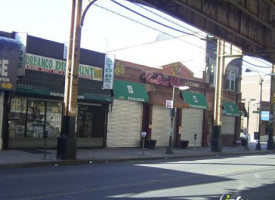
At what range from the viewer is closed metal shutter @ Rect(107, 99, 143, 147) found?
2441 centimetres

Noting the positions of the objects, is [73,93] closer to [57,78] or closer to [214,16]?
[57,78]

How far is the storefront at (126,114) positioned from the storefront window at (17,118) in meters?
5.74

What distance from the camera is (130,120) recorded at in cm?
2562

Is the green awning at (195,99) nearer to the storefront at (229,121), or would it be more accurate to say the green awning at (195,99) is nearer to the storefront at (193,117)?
the storefront at (193,117)

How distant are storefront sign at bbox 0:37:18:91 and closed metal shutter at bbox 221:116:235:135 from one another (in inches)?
896

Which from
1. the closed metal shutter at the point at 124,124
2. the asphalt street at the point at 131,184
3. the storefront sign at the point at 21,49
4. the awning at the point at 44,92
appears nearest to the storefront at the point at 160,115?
the closed metal shutter at the point at 124,124

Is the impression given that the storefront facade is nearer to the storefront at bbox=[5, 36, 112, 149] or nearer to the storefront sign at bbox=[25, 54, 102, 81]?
the storefront sign at bbox=[25, 54, 102, 81]

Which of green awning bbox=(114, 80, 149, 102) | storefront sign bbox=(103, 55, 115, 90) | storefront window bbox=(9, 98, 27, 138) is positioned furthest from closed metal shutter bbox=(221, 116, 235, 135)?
storefront window bbox=(9, 98, 27, 138)

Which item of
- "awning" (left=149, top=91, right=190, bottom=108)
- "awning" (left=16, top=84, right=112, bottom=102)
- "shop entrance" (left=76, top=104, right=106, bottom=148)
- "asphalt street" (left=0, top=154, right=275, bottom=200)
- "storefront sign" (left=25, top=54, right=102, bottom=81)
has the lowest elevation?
"asphalt street" (left=0, top=154, right=275, bottom=200)

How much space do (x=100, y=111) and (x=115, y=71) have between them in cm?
263

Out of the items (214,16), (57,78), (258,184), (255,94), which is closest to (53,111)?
(57,78)

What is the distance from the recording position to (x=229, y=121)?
37.2 metres

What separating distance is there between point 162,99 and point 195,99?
4.75 m

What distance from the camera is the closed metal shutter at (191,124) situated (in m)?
30.5
